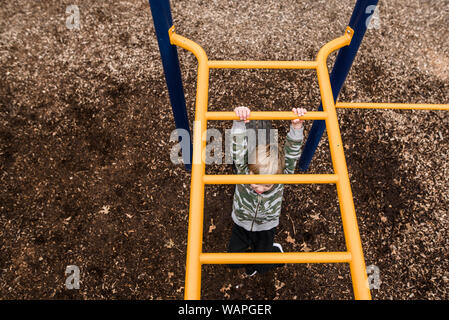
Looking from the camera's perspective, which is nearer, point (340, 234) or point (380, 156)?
point (340, 234)

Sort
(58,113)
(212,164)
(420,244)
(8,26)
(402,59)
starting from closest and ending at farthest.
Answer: (420,244)
(212,164)
(58,113)
(402,59)
(8,26)

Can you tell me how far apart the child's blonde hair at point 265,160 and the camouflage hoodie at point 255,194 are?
6cm

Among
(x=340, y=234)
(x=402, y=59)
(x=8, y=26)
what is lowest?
(x=340, y=234)

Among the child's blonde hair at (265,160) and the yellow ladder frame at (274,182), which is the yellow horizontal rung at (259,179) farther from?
the child's blonde hair at (265,160)

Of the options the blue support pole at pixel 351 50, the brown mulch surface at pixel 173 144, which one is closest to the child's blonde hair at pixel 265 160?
the blue support pole at pixel 351 50

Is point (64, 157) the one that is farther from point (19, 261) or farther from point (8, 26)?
point (8, 26)

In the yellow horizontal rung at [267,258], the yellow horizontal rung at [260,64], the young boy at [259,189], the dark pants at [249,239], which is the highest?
the yellow horizontal rung at [260,64]

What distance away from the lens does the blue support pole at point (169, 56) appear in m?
1.33

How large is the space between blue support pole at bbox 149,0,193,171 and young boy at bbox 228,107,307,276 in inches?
18.4

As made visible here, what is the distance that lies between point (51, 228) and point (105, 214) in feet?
1.35

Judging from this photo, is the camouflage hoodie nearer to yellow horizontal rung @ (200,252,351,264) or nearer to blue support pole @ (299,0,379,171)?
blue support pole @ (299,0,379,171)

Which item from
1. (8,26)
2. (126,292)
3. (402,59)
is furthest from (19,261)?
(402,59)

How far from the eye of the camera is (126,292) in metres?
2.17

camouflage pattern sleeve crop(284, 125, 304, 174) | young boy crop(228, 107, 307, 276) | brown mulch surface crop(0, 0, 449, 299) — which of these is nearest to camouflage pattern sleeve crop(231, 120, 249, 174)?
young boy crop(228, 107, 307, 276)
